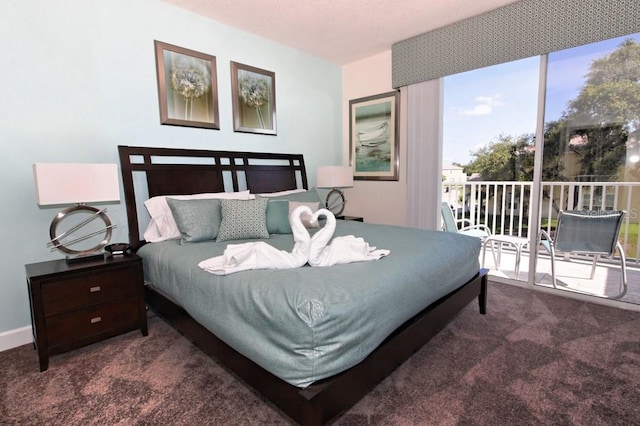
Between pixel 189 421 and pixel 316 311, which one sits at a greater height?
pixel 316 311

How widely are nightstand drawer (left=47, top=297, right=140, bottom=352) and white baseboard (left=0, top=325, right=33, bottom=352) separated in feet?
1.96

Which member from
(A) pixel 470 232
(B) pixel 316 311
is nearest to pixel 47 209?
(B) pixel 316 311

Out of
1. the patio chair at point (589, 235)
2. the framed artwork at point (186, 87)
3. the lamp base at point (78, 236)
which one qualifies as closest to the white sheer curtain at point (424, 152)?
the patio chair at point (589, 235)

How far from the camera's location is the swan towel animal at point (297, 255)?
5.64ft

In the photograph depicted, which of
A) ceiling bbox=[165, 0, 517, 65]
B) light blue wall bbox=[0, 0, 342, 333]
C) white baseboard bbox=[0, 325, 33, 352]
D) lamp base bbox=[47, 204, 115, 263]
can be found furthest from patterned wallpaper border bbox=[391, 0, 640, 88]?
white baseboard bbox=[0, 325, 33, 352]

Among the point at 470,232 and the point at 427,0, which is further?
the point at 470,232

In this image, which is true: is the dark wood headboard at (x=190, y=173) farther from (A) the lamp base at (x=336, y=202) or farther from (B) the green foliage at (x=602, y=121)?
(B) the green foliage at (x=602, y=121)

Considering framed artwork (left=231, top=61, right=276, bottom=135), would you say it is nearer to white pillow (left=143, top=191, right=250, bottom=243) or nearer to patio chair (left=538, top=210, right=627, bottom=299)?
white pillow (left=143, top=191, right=250, bottom=243)

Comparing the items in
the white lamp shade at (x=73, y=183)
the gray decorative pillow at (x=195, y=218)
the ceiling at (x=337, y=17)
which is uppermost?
the ceiling at (x=337, y=17)

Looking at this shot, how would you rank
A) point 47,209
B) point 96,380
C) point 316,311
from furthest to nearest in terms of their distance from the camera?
1. point 47,209
2. point 96,380
3. point 316,311

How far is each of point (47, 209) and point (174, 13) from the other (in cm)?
200

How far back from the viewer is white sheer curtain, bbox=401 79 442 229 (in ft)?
12.1

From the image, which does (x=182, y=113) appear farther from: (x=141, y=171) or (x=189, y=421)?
(x=189, y=421)

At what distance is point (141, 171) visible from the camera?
2.85m
